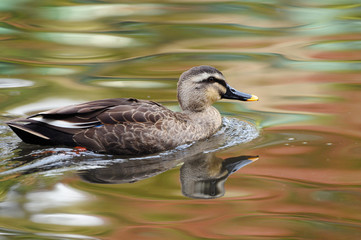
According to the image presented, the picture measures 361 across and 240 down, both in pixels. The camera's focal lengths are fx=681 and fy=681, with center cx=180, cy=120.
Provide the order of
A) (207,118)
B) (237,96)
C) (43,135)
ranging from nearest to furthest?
(43,135)
(207,118)
(237,96)

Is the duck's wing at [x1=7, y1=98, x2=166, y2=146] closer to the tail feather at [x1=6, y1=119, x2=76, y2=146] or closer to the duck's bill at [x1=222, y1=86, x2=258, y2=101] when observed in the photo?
the tail feather at [x1=6, y1=119, x2=76, y2=146]

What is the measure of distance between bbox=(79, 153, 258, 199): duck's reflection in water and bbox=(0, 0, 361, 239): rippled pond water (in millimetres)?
22

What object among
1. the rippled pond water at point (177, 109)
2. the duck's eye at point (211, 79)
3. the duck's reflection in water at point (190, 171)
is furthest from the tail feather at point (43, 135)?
the duck's eye at point (211, 79)

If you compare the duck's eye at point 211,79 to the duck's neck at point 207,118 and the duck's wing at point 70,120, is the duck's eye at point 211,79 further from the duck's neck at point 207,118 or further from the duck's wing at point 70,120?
the duck's wing at point 70,120

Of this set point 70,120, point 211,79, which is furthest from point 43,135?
point 211,79

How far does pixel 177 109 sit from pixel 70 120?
2.15 meters

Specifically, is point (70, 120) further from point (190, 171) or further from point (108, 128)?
point (190, 171)

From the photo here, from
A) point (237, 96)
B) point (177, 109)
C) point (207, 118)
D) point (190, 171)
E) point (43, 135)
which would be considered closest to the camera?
point (190, 171)

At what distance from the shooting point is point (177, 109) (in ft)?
32.1

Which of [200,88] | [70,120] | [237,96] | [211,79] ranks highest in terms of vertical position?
[211,79]

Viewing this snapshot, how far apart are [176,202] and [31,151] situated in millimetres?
2414

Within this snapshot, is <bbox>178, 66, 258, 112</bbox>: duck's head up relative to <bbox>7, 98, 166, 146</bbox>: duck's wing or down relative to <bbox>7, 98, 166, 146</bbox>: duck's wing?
up

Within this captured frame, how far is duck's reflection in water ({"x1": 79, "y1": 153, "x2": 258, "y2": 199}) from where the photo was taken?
22.5ft

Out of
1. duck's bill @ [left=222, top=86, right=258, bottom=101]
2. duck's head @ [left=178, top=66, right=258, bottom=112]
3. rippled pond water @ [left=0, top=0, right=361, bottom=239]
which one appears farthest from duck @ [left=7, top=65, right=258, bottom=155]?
duck's bill @ [left=222, top=86, right=258, bottom=101]
